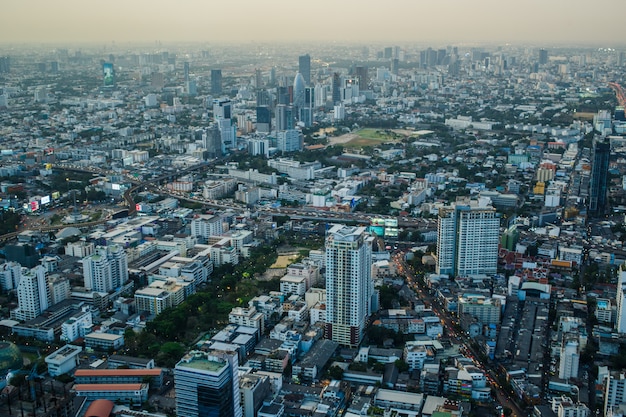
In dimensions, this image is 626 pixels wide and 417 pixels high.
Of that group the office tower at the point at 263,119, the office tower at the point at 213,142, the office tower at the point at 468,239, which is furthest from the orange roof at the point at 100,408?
the office tower at the point at 263,119

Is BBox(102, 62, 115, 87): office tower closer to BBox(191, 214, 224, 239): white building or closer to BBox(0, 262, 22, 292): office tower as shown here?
BBox(191, 214, 224, 239): white building

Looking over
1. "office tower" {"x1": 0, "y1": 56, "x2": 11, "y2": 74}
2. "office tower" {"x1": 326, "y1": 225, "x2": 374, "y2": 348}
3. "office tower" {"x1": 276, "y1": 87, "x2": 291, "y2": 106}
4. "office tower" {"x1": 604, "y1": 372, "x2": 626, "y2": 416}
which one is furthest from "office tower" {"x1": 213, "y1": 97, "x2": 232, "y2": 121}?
"office tower" {"x1": 604, "y1": 372, "x2": 626, "y2": 416}

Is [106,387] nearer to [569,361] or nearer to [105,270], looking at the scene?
[105,270]

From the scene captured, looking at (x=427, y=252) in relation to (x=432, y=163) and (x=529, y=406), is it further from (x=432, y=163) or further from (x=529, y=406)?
(x=432, y=163)

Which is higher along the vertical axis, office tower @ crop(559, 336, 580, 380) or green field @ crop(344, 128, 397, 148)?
green field @ crop(344, 128, 397, 148)

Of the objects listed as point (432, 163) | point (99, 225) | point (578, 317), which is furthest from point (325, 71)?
point (578, 317)

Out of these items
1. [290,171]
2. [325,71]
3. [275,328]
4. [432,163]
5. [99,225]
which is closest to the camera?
[275,328]
